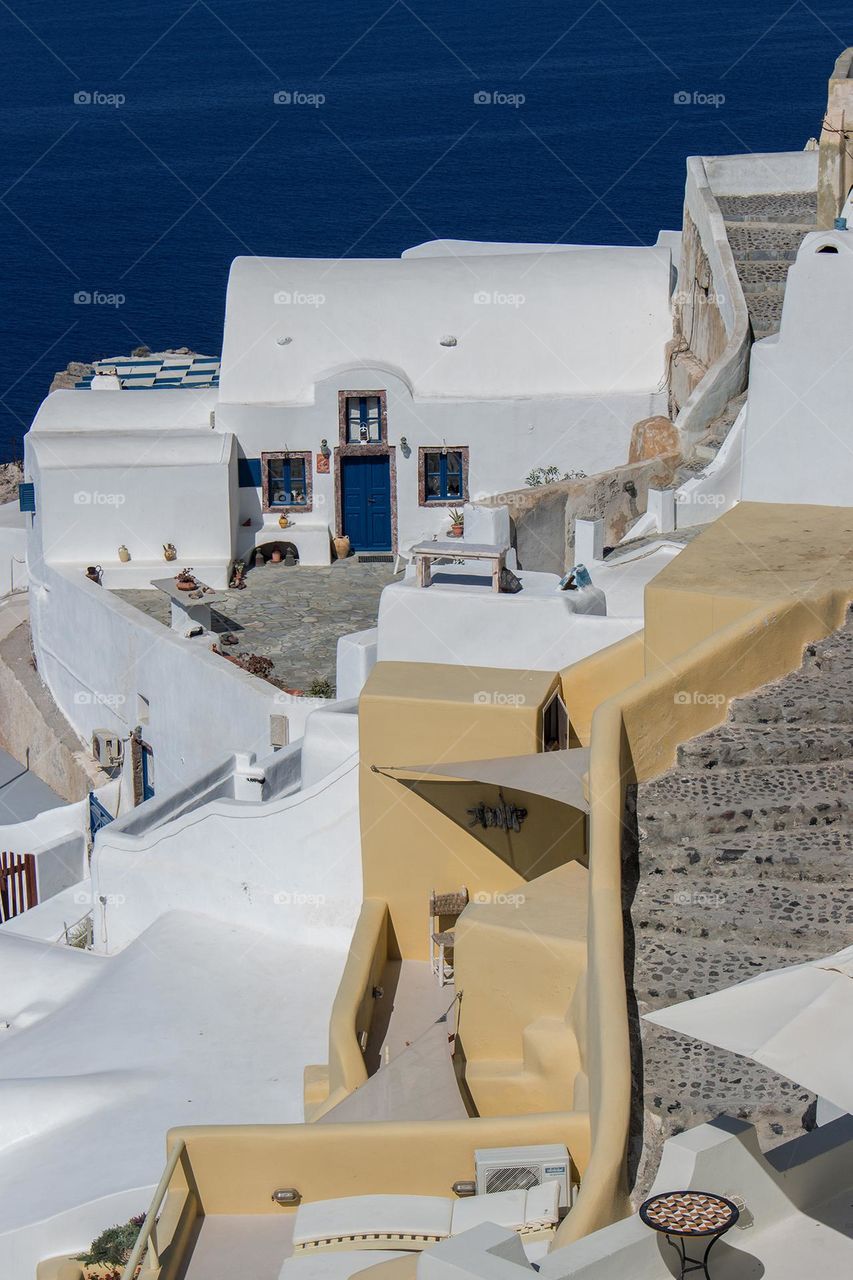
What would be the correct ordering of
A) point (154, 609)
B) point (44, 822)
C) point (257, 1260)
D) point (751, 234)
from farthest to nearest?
1. point (751, 234)
2. point (154, 609)
3. point (44, 822)
4. point (257, 1260)

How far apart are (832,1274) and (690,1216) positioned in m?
0.87

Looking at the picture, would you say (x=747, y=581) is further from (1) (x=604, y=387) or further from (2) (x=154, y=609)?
(1) (x=604, y=387)

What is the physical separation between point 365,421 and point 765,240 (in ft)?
25.6

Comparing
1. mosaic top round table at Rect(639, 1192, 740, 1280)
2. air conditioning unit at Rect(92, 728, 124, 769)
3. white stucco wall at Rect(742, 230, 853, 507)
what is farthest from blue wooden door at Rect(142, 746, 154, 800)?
mosaic top round table at Rect(639, 1192, 740, 1280)

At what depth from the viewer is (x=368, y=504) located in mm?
33906

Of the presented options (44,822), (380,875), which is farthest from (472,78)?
(380,875)

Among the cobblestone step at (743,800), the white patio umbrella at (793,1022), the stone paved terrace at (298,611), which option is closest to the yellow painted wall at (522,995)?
the cobblestone step at (743,800)

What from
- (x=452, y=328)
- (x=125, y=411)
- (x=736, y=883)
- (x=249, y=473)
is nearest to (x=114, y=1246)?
(x=736, y=883)

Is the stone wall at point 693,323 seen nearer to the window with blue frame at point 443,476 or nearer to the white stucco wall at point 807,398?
the window with blue frame at point 443,476

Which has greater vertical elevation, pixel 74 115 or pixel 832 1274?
pixel 74 115

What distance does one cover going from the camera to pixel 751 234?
33.2 metres

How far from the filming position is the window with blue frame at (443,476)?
33.8m

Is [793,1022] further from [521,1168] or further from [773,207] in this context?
[773,207]

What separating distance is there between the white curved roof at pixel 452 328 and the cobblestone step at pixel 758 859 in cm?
2079
